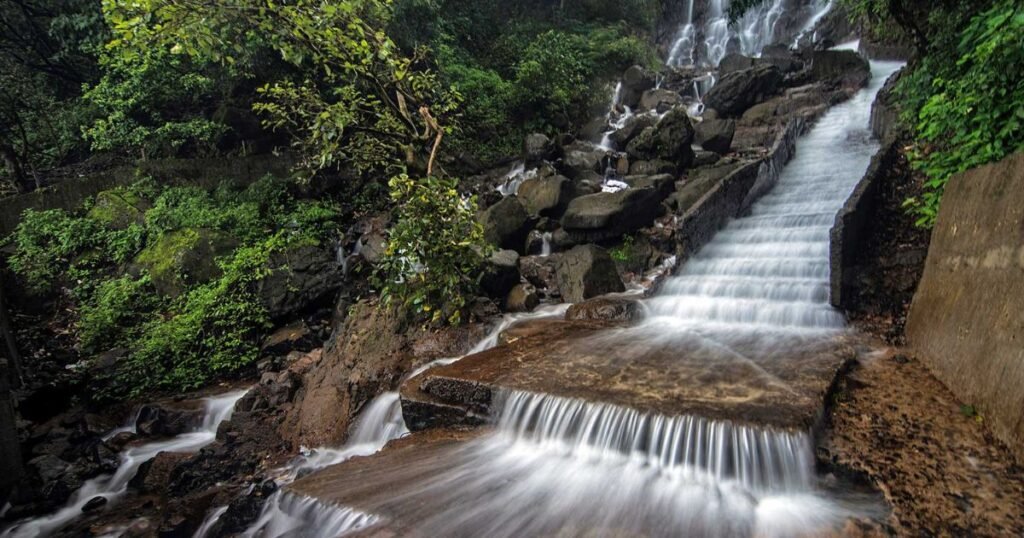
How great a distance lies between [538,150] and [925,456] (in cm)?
1237

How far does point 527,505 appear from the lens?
136 inches

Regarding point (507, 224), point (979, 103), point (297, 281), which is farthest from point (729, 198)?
point (297, 281)

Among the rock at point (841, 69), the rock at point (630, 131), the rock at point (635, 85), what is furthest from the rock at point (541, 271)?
the rock at point (841, 69)

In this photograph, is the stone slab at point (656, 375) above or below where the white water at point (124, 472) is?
above

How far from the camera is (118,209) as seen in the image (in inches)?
426

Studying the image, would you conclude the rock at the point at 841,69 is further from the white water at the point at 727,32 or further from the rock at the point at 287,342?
the rock at the point at 287,342

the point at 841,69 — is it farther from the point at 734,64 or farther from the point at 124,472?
the point at 124,472

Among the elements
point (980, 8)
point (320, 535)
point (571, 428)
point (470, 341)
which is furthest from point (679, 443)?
point (980, 8)

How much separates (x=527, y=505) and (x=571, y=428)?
2.67 ft

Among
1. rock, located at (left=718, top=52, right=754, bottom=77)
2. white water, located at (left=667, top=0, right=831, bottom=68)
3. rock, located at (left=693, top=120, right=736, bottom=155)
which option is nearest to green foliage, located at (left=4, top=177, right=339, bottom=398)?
rock, located at (left=693, top=120, right=736, bottom=155)

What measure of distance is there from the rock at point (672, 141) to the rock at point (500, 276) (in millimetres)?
6547

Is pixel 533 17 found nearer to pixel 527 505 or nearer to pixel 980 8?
pixel 980 8

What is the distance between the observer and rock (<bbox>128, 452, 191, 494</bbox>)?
17.4 feet

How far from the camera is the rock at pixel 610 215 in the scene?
31.1 ft
